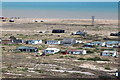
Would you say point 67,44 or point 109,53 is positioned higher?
point 67,44

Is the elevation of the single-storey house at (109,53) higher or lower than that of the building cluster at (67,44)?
lower

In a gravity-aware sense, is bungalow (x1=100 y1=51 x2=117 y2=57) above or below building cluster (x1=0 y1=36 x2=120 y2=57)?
below

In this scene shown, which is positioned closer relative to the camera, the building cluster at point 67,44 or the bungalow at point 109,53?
the bungalow at point 109,53

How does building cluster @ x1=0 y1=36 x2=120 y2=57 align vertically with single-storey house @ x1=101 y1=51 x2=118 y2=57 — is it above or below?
above

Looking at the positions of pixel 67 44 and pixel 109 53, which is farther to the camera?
pixel 67 44

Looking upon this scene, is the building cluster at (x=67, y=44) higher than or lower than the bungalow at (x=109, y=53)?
higher

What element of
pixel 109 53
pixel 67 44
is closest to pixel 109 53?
pixel 109 53

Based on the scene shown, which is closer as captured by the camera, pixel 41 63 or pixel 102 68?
pixel 102 68

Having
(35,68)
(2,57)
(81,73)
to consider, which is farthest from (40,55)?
(81,73)

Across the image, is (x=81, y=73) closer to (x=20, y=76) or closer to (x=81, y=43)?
(x=20, y=76)

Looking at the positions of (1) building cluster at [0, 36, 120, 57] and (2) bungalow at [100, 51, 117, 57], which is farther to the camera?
(1) building cluster at [0, 36, 120, 57]

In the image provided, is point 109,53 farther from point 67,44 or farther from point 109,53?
point 67,44
